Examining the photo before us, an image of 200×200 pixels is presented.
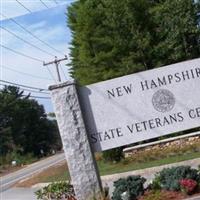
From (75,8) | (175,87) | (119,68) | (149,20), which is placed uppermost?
(75,8)

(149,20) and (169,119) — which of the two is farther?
(149,20)

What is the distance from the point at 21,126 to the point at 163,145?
81973 millimetres

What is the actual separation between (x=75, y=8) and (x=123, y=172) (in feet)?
81.2

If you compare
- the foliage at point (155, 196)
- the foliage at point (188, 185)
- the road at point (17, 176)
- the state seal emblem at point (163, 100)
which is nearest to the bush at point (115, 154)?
the road at point (17, 176)

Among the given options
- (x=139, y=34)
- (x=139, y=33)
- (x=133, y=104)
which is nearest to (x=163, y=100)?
(x=133, y=104)

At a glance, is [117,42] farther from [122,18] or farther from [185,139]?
[185,139]

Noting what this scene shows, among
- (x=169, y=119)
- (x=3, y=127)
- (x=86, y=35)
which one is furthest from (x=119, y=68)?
(x=3, y=127)

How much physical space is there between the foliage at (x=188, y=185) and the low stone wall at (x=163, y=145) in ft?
52.7

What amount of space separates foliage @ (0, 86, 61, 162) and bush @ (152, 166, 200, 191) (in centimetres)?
8737

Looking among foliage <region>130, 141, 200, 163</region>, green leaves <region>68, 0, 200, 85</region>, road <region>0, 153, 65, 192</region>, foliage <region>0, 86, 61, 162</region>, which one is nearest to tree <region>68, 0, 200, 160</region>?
green leaves <region>68, 0, 200, 85</region>

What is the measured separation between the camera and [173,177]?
11773mm

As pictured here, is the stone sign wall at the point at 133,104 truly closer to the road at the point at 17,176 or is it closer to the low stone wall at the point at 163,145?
the low stone wall at the point at 163,145

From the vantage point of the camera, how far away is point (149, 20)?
3909cm

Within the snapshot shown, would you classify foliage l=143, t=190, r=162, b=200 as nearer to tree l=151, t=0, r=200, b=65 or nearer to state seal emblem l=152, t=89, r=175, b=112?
state seal emblem l=152, t=89, r=175, b=112
